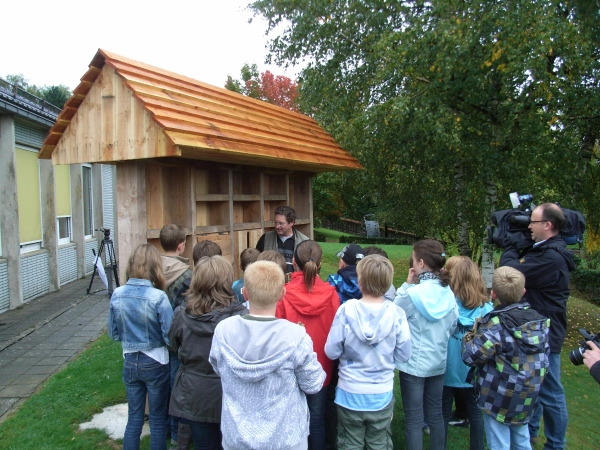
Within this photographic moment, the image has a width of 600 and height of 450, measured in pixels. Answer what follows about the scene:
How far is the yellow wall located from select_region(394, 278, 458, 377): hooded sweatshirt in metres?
9.11

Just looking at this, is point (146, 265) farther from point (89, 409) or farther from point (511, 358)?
point (511, 358)

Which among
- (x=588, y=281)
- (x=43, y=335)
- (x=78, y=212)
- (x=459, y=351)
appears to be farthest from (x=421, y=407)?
(x=588, y=281)

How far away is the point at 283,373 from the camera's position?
2389 millimetres

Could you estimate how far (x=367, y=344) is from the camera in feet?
9.40

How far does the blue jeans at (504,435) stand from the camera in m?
3.06

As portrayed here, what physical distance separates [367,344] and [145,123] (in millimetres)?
2413

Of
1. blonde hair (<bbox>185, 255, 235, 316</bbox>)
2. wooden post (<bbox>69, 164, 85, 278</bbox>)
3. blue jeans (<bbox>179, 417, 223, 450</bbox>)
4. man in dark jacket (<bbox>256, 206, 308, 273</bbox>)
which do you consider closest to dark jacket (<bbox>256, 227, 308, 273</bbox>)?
man in dark jacket (<bbox>256, 206, 308, 273</bbox>)

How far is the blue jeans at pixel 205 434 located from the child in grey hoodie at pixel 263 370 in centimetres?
48

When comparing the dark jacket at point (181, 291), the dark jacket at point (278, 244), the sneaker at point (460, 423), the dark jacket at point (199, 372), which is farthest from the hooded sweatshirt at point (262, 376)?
the dark jacket at point (278, 244)

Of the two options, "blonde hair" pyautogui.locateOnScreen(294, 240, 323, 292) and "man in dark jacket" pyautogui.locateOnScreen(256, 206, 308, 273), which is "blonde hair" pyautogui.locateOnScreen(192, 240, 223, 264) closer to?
"blonde hair" pyautogui.locateOnScreen(294, 240, 323, 292)

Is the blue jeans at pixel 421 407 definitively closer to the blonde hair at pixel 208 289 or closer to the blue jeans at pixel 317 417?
the blue jeans at pixel 317 417

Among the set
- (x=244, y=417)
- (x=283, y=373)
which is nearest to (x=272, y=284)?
(x=283, y=373)

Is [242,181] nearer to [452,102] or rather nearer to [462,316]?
[462,316]

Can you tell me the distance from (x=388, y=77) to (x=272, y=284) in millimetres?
6609
